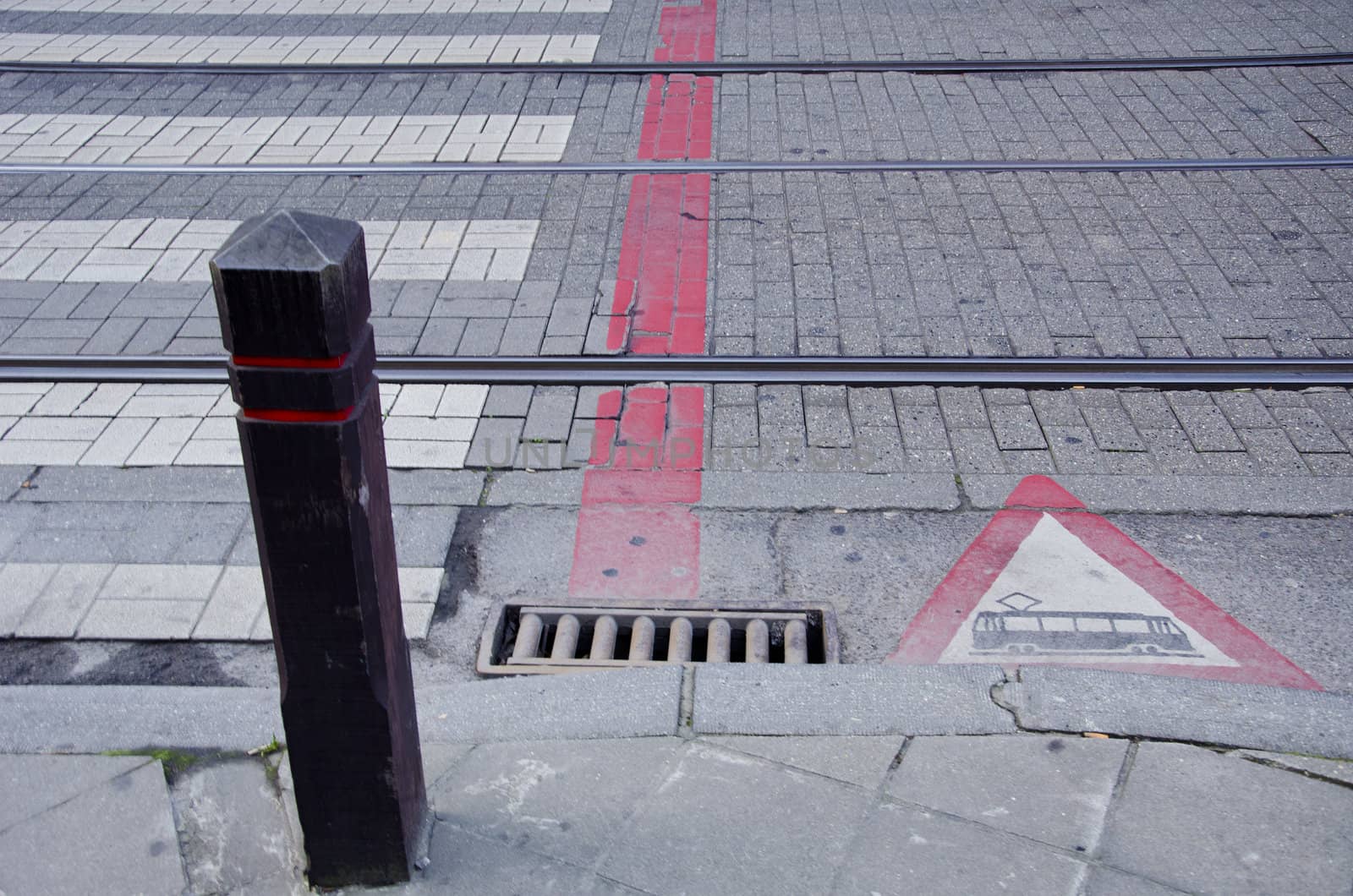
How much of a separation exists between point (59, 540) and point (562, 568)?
5.82ft

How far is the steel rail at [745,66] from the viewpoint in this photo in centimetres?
864

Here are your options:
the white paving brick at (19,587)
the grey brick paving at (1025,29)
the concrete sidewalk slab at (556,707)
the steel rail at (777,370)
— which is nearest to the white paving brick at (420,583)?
the concrete sidewalk slab at (556,707)

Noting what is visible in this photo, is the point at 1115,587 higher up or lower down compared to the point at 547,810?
lower down

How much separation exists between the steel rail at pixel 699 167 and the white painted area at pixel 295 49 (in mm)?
2101

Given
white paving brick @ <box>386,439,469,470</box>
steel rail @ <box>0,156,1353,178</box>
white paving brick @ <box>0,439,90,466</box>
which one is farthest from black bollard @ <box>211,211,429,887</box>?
steel rail @ <box>0,156,1353,178</box>

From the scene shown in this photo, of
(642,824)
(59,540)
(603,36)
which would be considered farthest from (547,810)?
(603,36)

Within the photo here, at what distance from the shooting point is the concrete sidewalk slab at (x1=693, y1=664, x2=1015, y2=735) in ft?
10.3

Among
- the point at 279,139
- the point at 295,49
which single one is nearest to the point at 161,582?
the point at 279,139

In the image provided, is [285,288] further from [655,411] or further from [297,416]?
[655,411]

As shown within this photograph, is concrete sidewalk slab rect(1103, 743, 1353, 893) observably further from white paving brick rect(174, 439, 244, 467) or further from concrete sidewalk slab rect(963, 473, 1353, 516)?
white paving brick rect(174, 439, 244, 467)

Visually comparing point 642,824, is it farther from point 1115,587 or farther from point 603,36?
point 603,36

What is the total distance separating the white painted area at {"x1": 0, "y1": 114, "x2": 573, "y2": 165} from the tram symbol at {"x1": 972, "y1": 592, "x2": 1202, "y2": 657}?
457 cm

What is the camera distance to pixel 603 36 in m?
9.56

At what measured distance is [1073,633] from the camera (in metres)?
3.76
